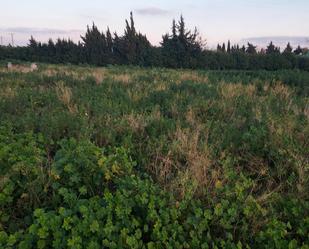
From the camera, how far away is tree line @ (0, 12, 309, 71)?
144 ft

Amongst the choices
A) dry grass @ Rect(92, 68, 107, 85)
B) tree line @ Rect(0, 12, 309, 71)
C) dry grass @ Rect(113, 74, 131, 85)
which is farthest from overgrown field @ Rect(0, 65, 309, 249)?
tree line @ Rect(0, 12, 309, 71)

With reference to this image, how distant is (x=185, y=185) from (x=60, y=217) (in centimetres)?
122

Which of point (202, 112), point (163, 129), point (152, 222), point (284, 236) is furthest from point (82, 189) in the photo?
point (202, 112)

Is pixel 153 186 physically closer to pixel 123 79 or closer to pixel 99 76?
pixel 123 79

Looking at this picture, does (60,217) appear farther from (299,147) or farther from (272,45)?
(272,45)

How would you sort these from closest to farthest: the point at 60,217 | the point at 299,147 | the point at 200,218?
the point at 60,217 < the point at 200,218 < the point at 299,147

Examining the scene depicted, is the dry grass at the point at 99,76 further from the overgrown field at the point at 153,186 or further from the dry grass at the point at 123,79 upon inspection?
the overgrown field at the point at 153,186

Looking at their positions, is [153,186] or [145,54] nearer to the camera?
[153,186]

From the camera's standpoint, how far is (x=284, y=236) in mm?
2846

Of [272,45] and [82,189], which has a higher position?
[272,45]

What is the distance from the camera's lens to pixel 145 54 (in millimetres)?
45656

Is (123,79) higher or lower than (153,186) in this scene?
higher

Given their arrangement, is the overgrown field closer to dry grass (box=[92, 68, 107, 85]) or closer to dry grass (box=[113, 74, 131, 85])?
dry grass (box=[113, 74, 131, 85])

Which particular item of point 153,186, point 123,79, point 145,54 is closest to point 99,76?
point 123,79
